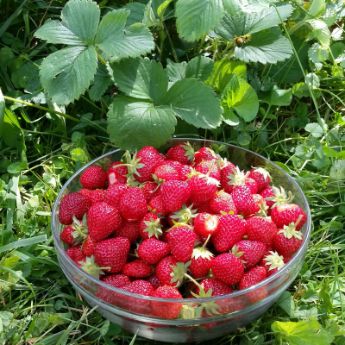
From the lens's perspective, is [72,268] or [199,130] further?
[199,130]

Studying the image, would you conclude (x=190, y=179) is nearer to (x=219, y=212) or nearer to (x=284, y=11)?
(x=219, y=212)

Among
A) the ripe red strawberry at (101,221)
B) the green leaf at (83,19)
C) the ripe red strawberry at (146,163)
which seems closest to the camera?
the ripe red strawberry at (101,221)

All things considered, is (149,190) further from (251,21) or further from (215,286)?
(251,21)

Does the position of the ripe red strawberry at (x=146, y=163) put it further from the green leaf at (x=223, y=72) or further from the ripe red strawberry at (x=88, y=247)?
the green leaf at (x=223, y=72)

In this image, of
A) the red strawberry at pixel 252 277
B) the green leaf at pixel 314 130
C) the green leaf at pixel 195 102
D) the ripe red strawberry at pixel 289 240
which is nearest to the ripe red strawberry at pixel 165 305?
the red strawberry at pixel 252 277

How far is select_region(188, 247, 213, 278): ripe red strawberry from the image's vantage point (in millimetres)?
1066

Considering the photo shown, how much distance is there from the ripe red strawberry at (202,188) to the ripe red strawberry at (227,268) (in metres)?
0.13

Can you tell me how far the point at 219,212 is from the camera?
1.14 metres

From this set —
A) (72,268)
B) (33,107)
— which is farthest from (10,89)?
(72,268)

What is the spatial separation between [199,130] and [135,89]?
0.25 m

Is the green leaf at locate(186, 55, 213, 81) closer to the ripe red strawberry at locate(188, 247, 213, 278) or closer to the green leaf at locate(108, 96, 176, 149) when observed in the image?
the green leaf at locate(108, 96, 176, 149)

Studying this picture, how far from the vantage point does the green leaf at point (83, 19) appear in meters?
1.32

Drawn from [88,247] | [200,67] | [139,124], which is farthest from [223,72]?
[88,247]

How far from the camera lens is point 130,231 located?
1.14 m
